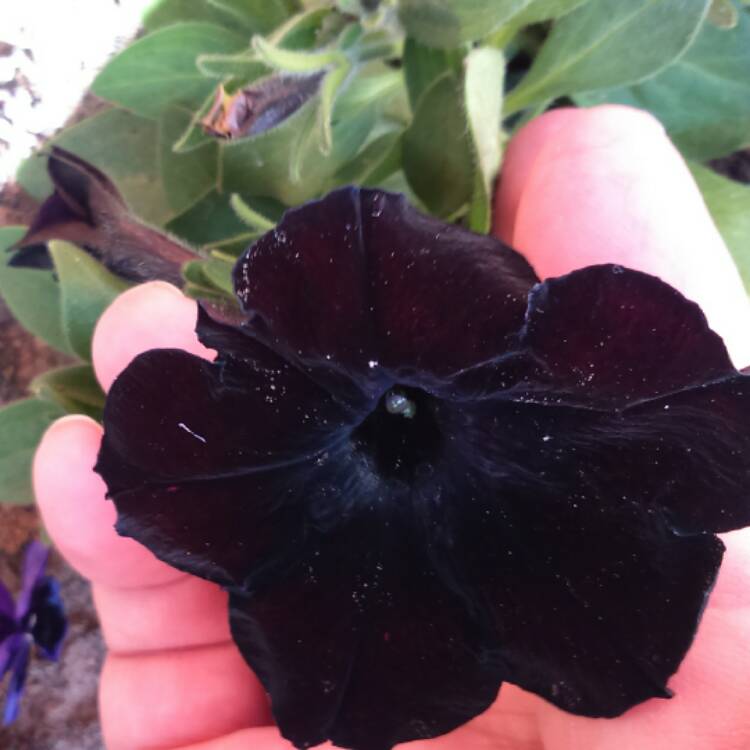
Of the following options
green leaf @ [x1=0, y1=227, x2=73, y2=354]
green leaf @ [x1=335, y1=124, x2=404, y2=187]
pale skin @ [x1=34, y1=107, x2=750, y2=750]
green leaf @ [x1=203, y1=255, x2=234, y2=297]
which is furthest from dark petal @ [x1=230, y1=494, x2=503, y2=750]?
green leaf @ [x1=0, y1=227, x2=73, y2=354]

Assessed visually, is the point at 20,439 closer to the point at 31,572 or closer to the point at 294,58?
the point at 31,572

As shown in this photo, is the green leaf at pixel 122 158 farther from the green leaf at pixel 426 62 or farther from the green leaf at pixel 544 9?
the green leaf at pixel 544 9

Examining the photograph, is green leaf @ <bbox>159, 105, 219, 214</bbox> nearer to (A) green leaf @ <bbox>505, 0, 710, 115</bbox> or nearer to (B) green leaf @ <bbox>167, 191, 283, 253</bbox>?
(B) green leaf @ <bbox>167, 191, 283, 253</bbox>

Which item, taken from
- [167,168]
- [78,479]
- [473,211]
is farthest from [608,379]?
[167,168]

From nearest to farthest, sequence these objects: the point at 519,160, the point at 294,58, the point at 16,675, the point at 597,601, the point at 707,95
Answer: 1. the point at 597,601
2. the point at 294,58
3. the point at 519,160
4. the point at 707,95
5. the point at 16,675

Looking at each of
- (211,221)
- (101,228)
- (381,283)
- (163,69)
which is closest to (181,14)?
(163,69)

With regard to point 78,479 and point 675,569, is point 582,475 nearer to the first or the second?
point 675,569
